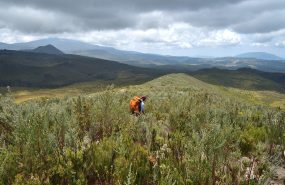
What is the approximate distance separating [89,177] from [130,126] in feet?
10.1

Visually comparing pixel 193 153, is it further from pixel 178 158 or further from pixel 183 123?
pixel 183 123

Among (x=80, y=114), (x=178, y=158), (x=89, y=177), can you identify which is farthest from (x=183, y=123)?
(x=89, y=177)

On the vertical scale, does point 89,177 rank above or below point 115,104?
below

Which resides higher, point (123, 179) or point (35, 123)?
point (35, 123)

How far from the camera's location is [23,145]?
5.85 m

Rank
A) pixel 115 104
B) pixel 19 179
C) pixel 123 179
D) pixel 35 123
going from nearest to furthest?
pixel 19 179, pixel 123 179, pixel 35 123, pixel 115 104

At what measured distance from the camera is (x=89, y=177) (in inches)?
220

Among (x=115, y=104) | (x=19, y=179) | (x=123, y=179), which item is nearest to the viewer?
(x=19, y=179)

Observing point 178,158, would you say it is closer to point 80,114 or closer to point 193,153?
point 193,153

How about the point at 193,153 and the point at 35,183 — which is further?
the point at 193,153

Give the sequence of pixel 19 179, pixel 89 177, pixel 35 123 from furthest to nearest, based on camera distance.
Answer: pixel 35 123, pixel 89 177, pixel 19 179

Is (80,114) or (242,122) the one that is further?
(242,122)

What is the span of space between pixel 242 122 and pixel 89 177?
6.86 meters

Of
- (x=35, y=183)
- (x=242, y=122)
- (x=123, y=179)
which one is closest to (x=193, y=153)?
(x=123, y=179)
